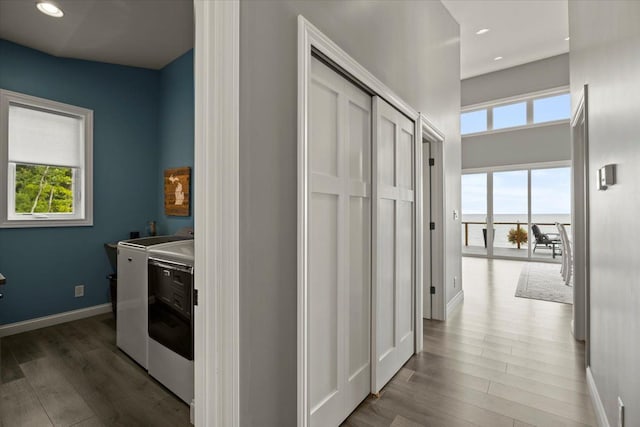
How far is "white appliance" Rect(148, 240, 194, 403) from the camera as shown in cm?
189

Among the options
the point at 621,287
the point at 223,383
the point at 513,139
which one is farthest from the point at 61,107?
the point at 513,139

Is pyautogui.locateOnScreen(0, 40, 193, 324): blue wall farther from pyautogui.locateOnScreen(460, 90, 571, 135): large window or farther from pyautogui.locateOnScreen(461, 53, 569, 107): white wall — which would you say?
pyautogui.locateOnScreen(461, 53, 569, 107): white wall

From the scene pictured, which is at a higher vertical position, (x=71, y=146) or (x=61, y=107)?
(x=61, y=107)

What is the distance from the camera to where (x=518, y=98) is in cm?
735

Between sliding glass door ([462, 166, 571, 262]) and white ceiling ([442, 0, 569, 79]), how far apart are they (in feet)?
8.35

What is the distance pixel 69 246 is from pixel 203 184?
3.25m

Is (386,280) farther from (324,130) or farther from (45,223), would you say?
(45,223)

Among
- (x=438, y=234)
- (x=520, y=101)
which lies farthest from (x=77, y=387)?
(x=520, y=101)

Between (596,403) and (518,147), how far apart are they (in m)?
7.12

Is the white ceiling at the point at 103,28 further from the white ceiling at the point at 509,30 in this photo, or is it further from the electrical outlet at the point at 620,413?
the electrical outlet at the point at 620,413

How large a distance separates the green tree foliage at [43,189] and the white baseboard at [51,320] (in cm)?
111

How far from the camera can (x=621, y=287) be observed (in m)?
1.43

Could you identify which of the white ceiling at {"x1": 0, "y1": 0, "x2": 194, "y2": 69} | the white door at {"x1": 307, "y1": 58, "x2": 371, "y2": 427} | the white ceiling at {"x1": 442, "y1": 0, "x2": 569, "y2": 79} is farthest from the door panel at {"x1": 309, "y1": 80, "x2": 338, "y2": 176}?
the white ceiling at {"x1": 442, "y1": 0, "x2": 569, "y2": 79}

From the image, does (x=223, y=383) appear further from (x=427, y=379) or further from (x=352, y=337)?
(x=427, y=379)
